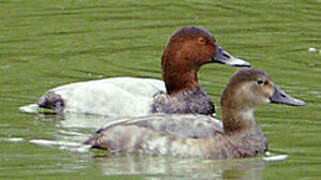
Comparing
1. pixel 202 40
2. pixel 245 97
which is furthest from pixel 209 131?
pixel 202 40

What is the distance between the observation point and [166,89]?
12.4 m

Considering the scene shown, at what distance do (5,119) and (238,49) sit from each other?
4316 millimetres

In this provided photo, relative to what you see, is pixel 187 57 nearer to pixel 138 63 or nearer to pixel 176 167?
pixel 138 63

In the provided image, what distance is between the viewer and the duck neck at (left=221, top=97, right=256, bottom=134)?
34.3 ft

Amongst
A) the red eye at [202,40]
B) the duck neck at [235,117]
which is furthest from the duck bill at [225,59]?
the duck neck at [235,117]

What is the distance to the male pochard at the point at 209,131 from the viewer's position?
1027 centimetres

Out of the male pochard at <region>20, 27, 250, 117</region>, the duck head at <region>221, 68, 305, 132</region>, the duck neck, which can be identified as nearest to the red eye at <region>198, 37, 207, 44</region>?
the male pochard at <region>20, 27, 250, 117</region>

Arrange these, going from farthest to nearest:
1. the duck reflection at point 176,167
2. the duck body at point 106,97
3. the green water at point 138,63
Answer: the duck body at point 106,97 → the green water at point 138,63 → the duck reflection at point 176,167

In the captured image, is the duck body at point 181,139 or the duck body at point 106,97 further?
the duck body at point 106,97

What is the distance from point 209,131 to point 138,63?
4289 millimetres

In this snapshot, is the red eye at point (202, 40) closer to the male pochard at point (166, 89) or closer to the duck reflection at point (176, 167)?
the male pochard at point (166, 89)

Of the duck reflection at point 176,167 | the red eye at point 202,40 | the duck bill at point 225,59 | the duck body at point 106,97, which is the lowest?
the duck reflection at point 176,167

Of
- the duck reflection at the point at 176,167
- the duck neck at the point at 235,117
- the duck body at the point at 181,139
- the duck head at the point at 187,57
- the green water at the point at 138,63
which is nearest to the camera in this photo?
the duck reflection at the point at 176,167

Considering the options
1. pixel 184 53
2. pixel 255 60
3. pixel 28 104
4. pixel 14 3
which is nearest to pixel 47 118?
pixel 28 104
